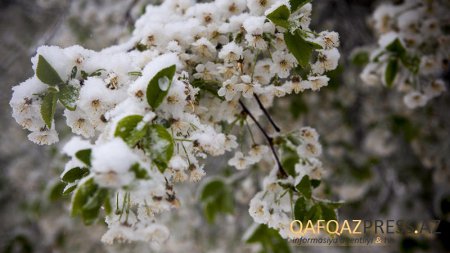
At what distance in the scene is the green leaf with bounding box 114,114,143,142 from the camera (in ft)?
3.04

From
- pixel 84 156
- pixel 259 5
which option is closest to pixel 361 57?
pixel 259 5

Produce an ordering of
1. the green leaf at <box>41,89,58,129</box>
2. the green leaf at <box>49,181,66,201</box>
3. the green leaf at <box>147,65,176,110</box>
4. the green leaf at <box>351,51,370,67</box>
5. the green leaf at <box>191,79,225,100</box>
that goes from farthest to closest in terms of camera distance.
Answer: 1. the green leaf at <box>49,181,66,201</box>
2. the green leaf at <box>351,51,370,67</box>
3. the green leaf at <box>191,79,225,100</box>
4. the green leaf at <box>41,89,58,129</box>
5. the green leaf at <box>147,65,176,110</box>

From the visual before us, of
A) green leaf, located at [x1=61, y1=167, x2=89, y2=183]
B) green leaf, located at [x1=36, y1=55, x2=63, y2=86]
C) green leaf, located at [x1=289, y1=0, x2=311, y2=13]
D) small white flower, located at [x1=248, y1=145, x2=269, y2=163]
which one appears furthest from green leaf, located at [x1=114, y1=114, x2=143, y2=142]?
small white flower, located at [x1=248, y1=145, x2=269, y2=163]

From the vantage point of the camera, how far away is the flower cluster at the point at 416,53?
6.37 ft

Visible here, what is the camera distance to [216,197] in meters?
2.79

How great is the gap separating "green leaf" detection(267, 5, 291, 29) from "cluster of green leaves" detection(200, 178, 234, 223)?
68.2 inches

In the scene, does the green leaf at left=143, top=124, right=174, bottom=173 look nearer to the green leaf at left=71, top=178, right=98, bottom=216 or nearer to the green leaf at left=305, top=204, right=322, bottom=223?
the green leaf at left=71, top=178, right=98, bottom=216

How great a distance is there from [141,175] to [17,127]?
4.88 meters

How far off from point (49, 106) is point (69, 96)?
0.21 feet

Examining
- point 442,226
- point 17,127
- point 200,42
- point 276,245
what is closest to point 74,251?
point 17,127

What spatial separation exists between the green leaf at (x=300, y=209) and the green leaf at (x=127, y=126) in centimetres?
64

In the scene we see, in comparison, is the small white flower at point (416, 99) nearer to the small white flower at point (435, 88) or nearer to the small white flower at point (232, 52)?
the small white flower at point (435, 88)

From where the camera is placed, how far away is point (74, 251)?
5262 millimetres

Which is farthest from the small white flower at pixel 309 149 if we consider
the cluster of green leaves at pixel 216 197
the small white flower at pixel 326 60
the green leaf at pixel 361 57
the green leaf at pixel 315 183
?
the green leaf at pixel 361 57
